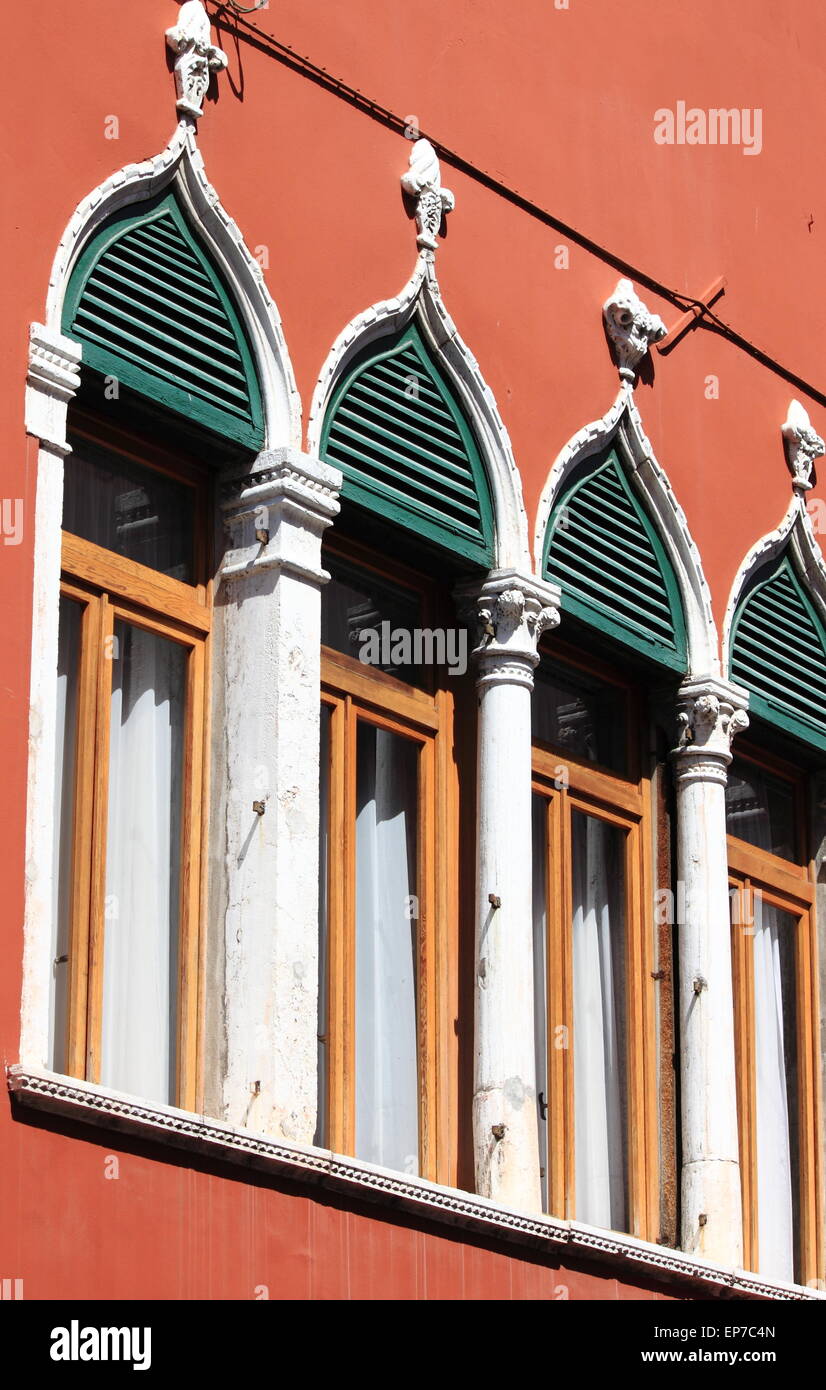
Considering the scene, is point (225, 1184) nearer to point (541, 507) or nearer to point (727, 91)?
point (541, 507)

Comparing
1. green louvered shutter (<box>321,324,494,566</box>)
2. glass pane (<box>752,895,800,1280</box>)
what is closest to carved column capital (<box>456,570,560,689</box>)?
green louvered shutter (<box>321,324,494,566</box>)

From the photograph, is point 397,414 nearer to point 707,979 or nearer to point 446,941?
point 446,941

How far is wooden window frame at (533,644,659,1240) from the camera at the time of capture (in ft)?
37.3

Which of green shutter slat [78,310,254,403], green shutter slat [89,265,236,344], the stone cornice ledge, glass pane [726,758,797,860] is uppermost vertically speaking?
green shutter slat [89,265,236,344]

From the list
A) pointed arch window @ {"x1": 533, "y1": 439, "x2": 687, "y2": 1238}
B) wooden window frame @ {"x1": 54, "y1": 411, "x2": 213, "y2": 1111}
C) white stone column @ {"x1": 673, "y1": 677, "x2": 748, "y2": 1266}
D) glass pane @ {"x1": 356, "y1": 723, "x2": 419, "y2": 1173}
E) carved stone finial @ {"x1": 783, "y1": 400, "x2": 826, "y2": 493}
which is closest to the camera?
wooden window frame @ {"x1": 54, "y1": 411, "x2": 213, "y2": 1111}

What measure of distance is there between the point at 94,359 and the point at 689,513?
10.9 ft

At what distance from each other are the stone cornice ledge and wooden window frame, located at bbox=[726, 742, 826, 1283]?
2.80ft

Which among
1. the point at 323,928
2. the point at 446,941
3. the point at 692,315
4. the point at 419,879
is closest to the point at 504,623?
the point at 419,879

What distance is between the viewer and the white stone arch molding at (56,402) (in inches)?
354

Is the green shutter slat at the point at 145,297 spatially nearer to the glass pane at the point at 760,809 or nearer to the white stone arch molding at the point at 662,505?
the white stone arch molding at the point at 662,505

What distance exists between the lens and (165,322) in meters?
10.0

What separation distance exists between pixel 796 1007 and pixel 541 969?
183cm

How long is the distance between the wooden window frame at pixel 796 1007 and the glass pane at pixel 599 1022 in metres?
0.70

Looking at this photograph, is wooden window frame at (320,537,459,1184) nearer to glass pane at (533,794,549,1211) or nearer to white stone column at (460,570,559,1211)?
white stone column at (460,570,559,1211)
